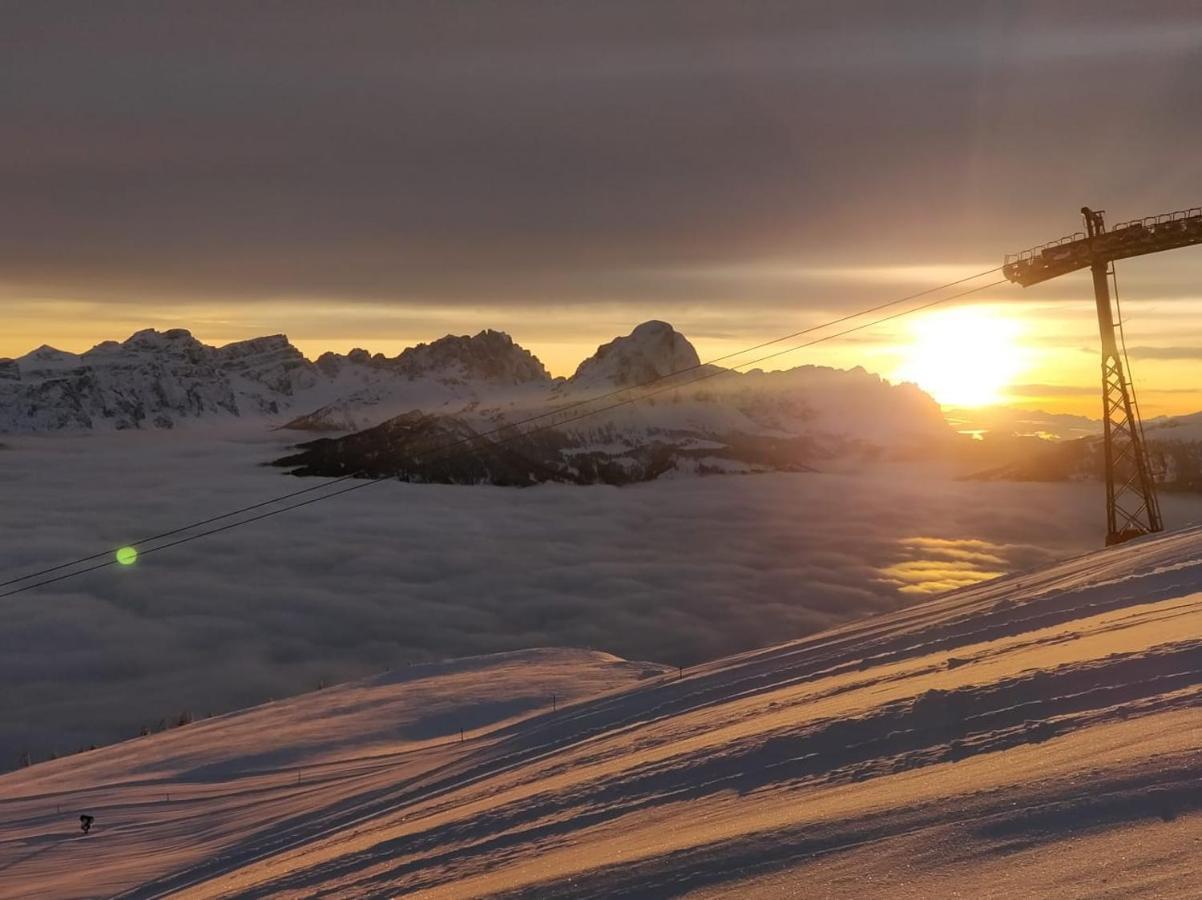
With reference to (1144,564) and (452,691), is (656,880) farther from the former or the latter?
(452,691)

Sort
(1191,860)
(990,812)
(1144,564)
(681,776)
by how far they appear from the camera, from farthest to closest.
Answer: (1144,564)
(681,776)
(990,812)
(1191,860)

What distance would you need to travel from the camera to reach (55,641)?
19225 cm

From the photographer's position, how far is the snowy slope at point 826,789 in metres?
7.30

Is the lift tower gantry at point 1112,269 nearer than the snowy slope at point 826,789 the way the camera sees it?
No

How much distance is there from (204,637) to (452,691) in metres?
168

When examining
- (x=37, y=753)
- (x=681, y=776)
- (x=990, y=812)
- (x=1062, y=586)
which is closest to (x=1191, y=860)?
(x=990, y=812)

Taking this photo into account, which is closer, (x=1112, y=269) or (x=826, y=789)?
(x=826, y=789)

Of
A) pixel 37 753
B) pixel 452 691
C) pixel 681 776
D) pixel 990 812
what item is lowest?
pixel 37 753

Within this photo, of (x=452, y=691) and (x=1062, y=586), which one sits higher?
(x=1062, y=586)

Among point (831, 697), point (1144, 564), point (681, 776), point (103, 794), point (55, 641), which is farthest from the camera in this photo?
point (55, 641)

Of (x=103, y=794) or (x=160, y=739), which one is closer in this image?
(x=103, y=794)

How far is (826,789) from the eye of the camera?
993 cm

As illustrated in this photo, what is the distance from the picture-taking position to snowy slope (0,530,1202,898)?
7.30 m

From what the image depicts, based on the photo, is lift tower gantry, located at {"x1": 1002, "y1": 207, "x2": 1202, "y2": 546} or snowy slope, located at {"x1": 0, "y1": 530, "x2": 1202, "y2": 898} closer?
snowy slope, located at {"x1": 0, "y1": 530, "x2": 1202, "y2": 898}
